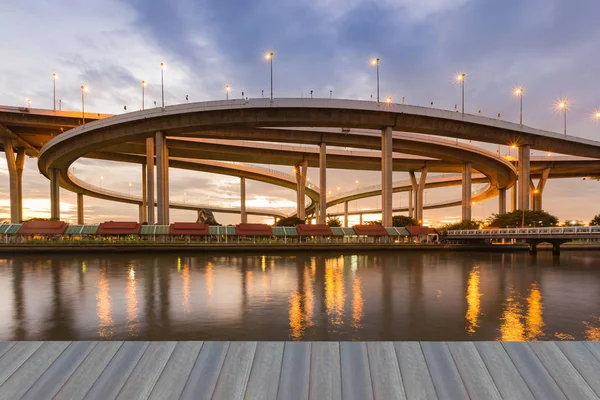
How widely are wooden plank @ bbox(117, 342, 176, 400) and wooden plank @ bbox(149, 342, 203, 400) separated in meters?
0.07

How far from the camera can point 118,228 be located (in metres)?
52.8

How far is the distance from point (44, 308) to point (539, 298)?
75.6 ft

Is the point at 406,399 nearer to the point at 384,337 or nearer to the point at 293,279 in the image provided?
the point at 384,337

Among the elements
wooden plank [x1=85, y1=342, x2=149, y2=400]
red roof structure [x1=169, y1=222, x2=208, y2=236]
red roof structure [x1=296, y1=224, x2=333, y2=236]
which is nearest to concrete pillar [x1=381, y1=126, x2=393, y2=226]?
red roof structure [x1=296, y1=224, x2=333, y2=236]

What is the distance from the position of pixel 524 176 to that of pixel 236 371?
75.1 metres

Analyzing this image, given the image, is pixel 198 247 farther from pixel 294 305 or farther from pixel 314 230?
pixel 294 305

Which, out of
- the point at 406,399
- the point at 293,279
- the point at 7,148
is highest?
the point at 7,148

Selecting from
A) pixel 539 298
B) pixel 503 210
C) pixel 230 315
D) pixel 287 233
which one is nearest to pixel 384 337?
pixel 230 315

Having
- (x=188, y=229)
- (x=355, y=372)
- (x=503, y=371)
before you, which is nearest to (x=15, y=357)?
(x=355, y=372)

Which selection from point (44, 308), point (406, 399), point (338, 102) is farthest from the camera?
point (338, 102)

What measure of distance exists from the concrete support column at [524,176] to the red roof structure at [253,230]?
46.2 metres

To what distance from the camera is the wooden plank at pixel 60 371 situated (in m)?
4.22

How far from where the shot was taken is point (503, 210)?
10331cm

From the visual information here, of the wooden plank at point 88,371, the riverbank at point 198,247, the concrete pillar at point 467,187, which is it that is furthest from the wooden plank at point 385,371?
the concrete pillar at point 467,187
